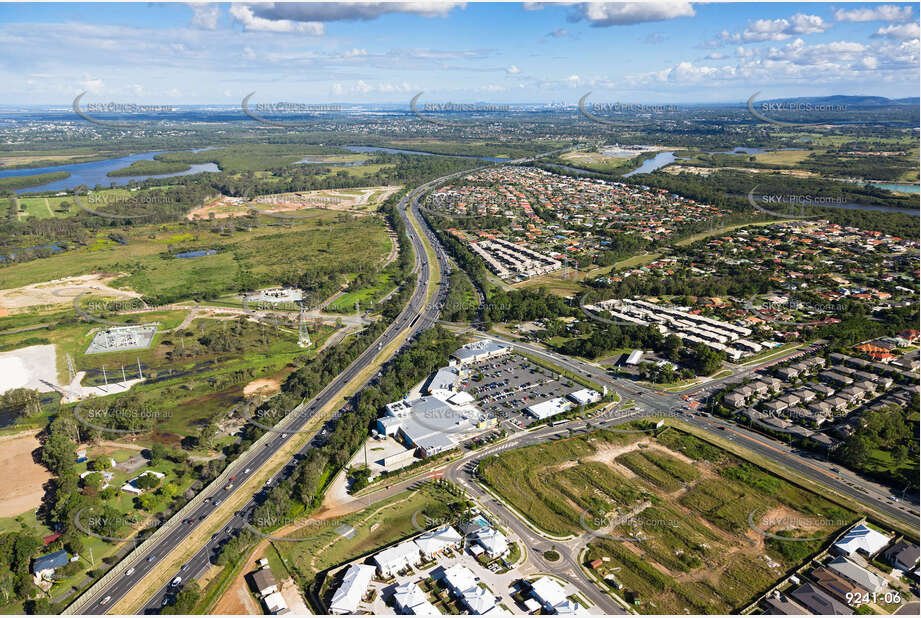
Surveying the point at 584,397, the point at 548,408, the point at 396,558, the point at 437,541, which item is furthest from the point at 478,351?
the point at 396,558

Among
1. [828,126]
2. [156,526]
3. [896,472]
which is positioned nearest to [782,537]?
[896,472]

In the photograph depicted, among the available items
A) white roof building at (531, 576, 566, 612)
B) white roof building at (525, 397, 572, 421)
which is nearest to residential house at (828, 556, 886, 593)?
white roof building at (531, 576, 566, 612)

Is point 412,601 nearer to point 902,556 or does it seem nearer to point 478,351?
point 902,556

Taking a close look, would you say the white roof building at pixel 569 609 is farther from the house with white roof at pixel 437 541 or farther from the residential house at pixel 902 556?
the residential house at pixel 902 556

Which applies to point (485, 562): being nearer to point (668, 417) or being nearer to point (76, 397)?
point (668, 417)

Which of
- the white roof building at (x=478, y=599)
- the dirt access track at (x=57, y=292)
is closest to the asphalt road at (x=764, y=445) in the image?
the white roof building at (x=478, y=599)

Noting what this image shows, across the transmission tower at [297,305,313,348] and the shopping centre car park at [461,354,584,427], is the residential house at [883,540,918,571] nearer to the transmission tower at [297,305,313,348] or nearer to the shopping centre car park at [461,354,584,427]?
the shopping centre car park at [461,354,584,427]
